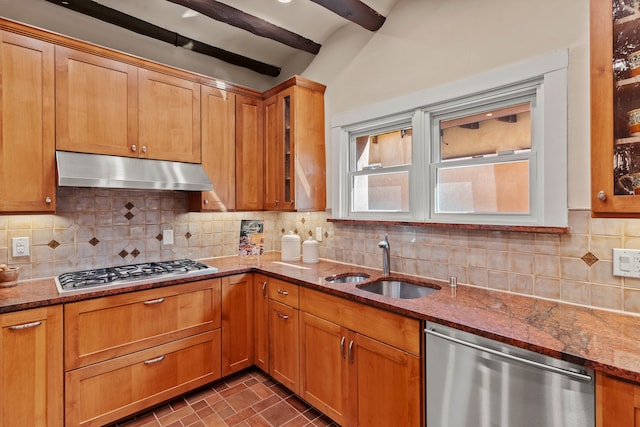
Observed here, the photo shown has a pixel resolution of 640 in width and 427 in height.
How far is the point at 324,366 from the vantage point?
1978 millimetres

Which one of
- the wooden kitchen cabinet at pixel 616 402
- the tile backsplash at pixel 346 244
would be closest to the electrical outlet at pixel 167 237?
the tile backsplash at pixel 346 244

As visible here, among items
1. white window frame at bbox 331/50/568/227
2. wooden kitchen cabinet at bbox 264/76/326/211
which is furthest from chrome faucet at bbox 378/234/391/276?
wooden kitchen cabinet at bbox 264/76/326/211

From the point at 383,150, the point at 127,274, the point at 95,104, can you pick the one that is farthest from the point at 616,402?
the point at 95,104

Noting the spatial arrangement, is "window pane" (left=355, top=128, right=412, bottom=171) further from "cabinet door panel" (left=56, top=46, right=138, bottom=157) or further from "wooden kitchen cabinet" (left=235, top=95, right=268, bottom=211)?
"cabinet door panel" (left=56, top=46, right=138, bottom=157)

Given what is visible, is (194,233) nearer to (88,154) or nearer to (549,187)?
(88,154)

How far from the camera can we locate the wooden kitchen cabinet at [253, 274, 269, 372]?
8.04 ft

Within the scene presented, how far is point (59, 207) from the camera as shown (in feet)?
7.32

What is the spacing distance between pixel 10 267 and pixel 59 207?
0.46 m

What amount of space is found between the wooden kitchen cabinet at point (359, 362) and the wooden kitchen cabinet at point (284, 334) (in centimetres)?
8

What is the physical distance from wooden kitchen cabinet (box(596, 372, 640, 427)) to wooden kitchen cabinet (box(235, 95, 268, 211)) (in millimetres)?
2485

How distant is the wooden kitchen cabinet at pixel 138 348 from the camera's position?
184 cm

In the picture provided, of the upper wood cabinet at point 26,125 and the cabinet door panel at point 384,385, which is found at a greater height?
the upper wood cabinet at point 26,125

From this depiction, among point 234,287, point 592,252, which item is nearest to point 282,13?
point 234,287

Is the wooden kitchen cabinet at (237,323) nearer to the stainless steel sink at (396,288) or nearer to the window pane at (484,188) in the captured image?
the stainless steel sink at (396,288)
